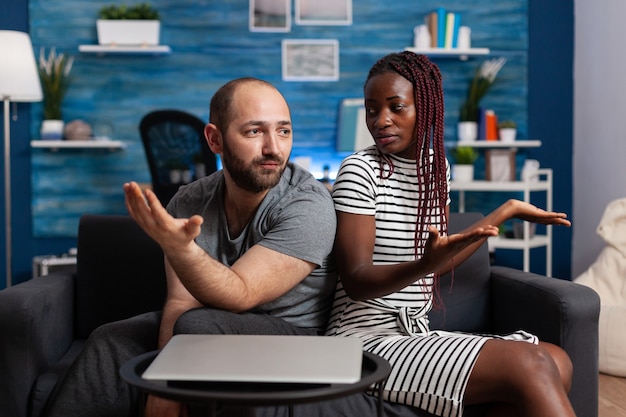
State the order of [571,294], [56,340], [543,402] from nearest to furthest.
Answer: [543,402], [571,294], [56,340]

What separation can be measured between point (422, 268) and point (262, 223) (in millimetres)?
474

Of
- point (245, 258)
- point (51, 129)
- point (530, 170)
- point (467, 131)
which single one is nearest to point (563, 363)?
point (245, 258)

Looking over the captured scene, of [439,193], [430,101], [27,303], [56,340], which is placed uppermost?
[430,101]

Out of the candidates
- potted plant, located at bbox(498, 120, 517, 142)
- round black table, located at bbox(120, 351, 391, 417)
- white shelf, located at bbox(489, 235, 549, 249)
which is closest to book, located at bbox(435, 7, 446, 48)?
potted plant, located at bbox(498, 120, 517, 142)

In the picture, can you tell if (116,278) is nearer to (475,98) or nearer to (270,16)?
(270,16)

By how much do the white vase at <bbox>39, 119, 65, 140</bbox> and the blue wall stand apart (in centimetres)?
17

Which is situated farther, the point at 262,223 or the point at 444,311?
the point at 444,311

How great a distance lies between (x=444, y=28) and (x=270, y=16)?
114 cm

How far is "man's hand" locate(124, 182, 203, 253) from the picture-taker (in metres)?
1.33

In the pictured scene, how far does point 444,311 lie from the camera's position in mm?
2320

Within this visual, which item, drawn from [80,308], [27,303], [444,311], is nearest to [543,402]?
[444,311]

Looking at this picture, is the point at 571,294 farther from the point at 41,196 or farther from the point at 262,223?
the point at 41,196

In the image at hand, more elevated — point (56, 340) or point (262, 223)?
point (262, 223)

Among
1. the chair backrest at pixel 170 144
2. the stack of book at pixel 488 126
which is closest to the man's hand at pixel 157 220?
the chair backrest at pixel 170 144
